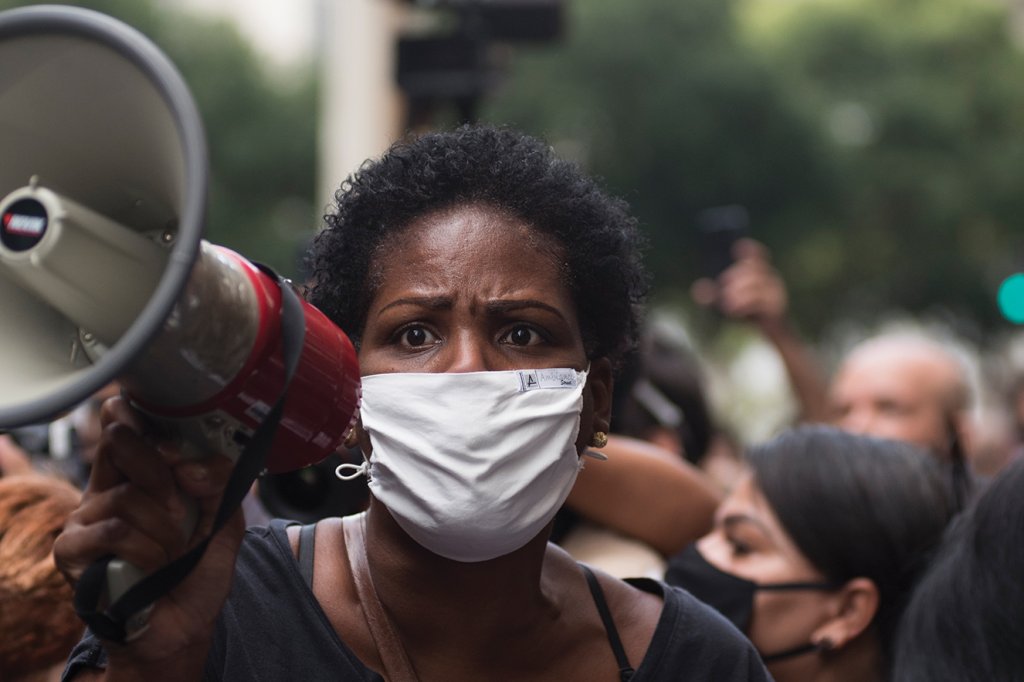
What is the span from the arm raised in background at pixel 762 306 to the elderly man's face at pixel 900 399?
0.56m

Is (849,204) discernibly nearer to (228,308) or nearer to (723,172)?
(723,172)

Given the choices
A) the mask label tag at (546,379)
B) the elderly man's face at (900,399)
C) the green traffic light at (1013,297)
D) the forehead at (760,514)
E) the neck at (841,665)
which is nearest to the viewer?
the mask label tag at (546,379)

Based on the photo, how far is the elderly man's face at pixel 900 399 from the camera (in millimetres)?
5066

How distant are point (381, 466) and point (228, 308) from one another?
603mm

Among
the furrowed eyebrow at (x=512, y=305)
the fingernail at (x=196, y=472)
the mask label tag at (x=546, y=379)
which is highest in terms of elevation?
the furrowed eyebrow at (x=512, y=305)

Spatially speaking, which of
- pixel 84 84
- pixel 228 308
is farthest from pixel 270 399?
pixel 84 84

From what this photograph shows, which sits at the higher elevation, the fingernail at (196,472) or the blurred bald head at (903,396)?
the fingernail at (196,472)

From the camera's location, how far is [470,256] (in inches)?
91.7

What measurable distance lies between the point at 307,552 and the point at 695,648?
0.68m

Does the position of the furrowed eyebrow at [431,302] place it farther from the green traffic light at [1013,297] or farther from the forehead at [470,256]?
the green traffic light at [1013,297]

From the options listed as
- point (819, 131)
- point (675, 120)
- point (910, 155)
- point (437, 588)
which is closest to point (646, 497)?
point (437, 588)

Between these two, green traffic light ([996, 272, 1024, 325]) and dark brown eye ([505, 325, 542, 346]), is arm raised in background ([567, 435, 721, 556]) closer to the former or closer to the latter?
dark brown eye ([505, 325, 542, 346])

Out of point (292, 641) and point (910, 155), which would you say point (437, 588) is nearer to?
point (292, 641)

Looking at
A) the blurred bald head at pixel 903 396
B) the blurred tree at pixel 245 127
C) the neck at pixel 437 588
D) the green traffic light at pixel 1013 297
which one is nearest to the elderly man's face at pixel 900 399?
the blurred bald head at pixel 903 396
